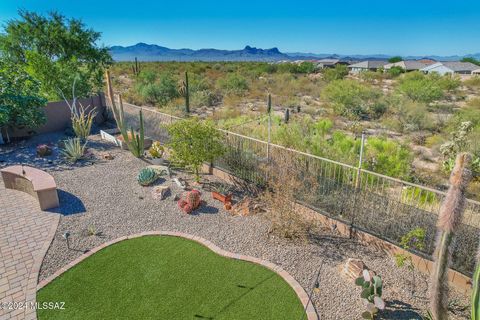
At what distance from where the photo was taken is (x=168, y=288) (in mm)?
5043

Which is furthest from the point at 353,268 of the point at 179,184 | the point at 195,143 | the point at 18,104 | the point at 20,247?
the point at 18,104

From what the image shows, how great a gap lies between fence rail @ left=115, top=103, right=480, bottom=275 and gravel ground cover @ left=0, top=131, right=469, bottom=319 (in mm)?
547

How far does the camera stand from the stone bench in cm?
740

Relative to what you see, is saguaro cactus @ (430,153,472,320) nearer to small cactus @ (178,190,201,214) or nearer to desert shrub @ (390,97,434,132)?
small cactus @ (178,190,201,214)

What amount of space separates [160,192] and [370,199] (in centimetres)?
523

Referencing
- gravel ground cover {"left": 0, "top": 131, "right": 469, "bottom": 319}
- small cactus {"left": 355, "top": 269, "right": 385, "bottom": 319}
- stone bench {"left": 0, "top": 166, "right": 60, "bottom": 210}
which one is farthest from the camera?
stone bench {"left": 0, "top": 166, "right": 60, "bottom": 210}

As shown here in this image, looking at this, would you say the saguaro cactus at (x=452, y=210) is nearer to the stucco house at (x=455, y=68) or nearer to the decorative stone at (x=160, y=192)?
the decorative stone at (x=160, y=192)

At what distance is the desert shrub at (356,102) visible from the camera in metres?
19.6

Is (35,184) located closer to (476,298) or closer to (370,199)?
(370,199)

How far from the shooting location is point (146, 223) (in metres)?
7.05

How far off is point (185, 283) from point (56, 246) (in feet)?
9.95

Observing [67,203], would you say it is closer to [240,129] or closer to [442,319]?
[240,129]

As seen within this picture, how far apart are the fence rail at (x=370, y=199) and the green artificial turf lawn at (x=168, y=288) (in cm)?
233

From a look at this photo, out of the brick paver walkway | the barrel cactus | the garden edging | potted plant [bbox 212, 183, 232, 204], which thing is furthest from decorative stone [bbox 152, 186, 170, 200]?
the brick paver walkway
